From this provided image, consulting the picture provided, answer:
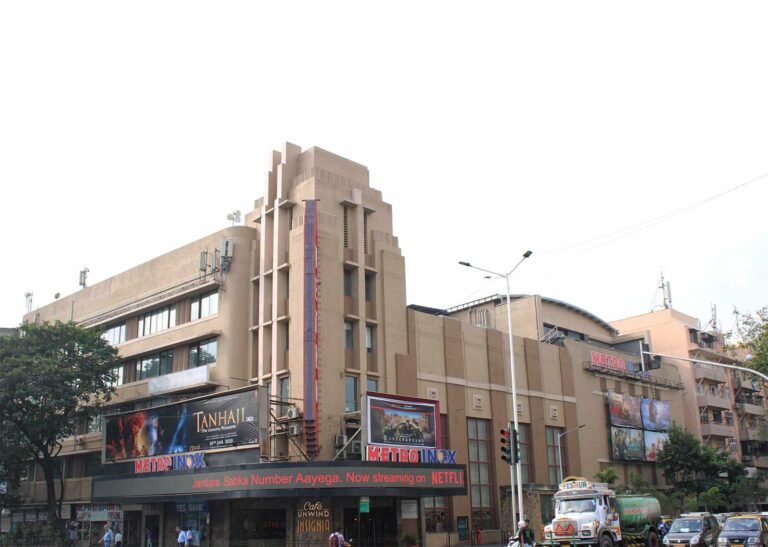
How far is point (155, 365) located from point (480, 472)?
23607 mm

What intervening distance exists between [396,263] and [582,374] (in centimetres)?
2289

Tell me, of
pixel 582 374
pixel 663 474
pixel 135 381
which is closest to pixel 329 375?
pixel 135 381

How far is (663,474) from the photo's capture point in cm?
6931

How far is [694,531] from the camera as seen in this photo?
35.9 metres

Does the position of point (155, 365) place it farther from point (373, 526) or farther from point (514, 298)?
point (514, 298)

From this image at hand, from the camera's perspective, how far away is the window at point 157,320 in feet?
176

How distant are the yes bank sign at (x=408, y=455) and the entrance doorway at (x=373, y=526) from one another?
10.6ft

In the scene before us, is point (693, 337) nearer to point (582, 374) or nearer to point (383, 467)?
point (582, 374)

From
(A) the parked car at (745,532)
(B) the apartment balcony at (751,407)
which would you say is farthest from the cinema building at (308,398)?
(B) the apartment balcony at (751,407)

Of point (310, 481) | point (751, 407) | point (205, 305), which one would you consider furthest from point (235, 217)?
point (751, 407)

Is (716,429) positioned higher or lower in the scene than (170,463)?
higher

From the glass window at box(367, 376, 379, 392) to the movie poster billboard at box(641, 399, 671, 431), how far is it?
3266cm

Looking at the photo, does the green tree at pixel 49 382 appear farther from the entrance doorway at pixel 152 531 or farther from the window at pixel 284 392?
the window at pixel 284 392

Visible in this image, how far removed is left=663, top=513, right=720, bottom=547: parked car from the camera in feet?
115
